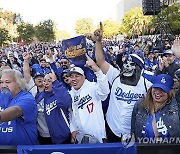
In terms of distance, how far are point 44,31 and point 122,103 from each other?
2652 inches

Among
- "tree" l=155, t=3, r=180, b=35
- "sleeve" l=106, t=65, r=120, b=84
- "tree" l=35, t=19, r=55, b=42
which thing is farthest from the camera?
"tree" l=35, t=19, r=55, b=42

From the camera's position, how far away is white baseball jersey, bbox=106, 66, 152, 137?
12.4 ft

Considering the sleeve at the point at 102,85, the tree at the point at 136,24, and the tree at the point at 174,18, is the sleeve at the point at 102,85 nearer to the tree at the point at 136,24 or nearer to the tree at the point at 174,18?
the tree at the point at 174,18

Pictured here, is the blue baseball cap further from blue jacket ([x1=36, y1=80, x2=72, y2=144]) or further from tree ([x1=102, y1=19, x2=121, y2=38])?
tree ([x1=102, y1=19, x2=121, y2=38])

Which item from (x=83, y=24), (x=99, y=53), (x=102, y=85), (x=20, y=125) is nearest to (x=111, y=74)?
(x=99, y=53)

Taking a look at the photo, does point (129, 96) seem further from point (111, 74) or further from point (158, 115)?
point (111, 74)

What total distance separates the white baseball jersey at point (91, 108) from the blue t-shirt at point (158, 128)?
0.59 metres

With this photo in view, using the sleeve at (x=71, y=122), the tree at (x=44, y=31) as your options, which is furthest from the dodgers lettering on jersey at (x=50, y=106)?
the tree at (x=44, y=31)

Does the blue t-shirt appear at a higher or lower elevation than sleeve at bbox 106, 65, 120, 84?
lower

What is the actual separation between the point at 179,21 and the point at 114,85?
43066 mm

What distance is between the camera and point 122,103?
3809 millimetres

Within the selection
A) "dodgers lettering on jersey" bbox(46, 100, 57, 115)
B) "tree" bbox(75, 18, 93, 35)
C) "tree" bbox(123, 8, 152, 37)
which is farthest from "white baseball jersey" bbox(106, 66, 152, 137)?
"tree" bbox(75, 18, 93, 35)

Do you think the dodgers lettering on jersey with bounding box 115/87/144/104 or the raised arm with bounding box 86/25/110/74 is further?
the raised arm with bounding box 86/25/110/74

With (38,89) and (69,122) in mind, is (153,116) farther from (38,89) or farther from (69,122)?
(38,89)
